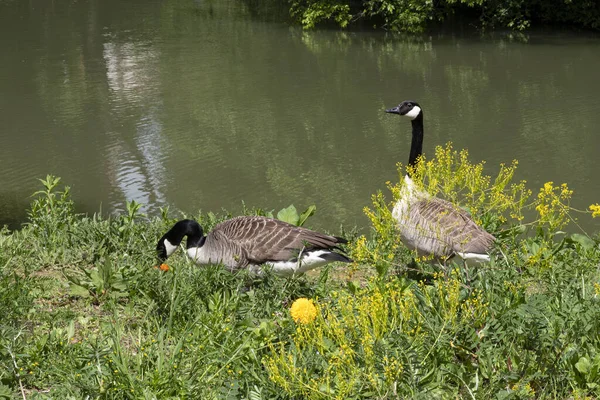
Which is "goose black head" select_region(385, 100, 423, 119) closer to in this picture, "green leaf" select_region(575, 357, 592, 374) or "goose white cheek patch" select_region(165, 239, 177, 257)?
"goose white cheek patch" select_region(165, 239, 177, 257)

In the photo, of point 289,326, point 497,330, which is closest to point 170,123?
point 289,326

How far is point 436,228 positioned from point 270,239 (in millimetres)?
1190

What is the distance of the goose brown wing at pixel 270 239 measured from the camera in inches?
228

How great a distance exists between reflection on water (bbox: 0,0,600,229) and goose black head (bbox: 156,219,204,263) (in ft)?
10.6

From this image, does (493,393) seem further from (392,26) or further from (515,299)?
(392,26)

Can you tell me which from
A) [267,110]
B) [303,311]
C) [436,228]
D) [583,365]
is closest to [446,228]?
[436,228]

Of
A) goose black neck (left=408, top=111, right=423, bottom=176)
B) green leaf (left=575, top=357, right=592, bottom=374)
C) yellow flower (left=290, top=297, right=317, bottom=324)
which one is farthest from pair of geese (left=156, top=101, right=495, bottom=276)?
green leaf (left=575, top=357, right=592, bottom=374)

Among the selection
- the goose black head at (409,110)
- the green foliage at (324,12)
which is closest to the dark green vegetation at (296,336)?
the goose black head at (409,110)

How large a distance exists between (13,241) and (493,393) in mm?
4484

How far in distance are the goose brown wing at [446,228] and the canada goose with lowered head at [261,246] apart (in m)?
0.64

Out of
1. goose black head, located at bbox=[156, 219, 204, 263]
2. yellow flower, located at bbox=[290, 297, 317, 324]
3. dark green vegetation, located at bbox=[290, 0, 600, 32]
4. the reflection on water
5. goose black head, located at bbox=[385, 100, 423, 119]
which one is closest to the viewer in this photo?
yellow flower, located at bbox=[290, 297, 317, 324]

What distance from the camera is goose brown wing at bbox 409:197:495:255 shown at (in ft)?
19.0

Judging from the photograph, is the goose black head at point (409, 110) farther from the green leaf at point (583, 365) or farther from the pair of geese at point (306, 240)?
the green leaf at point (583, 365)

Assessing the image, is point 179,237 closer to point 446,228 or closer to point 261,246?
point 261,246
